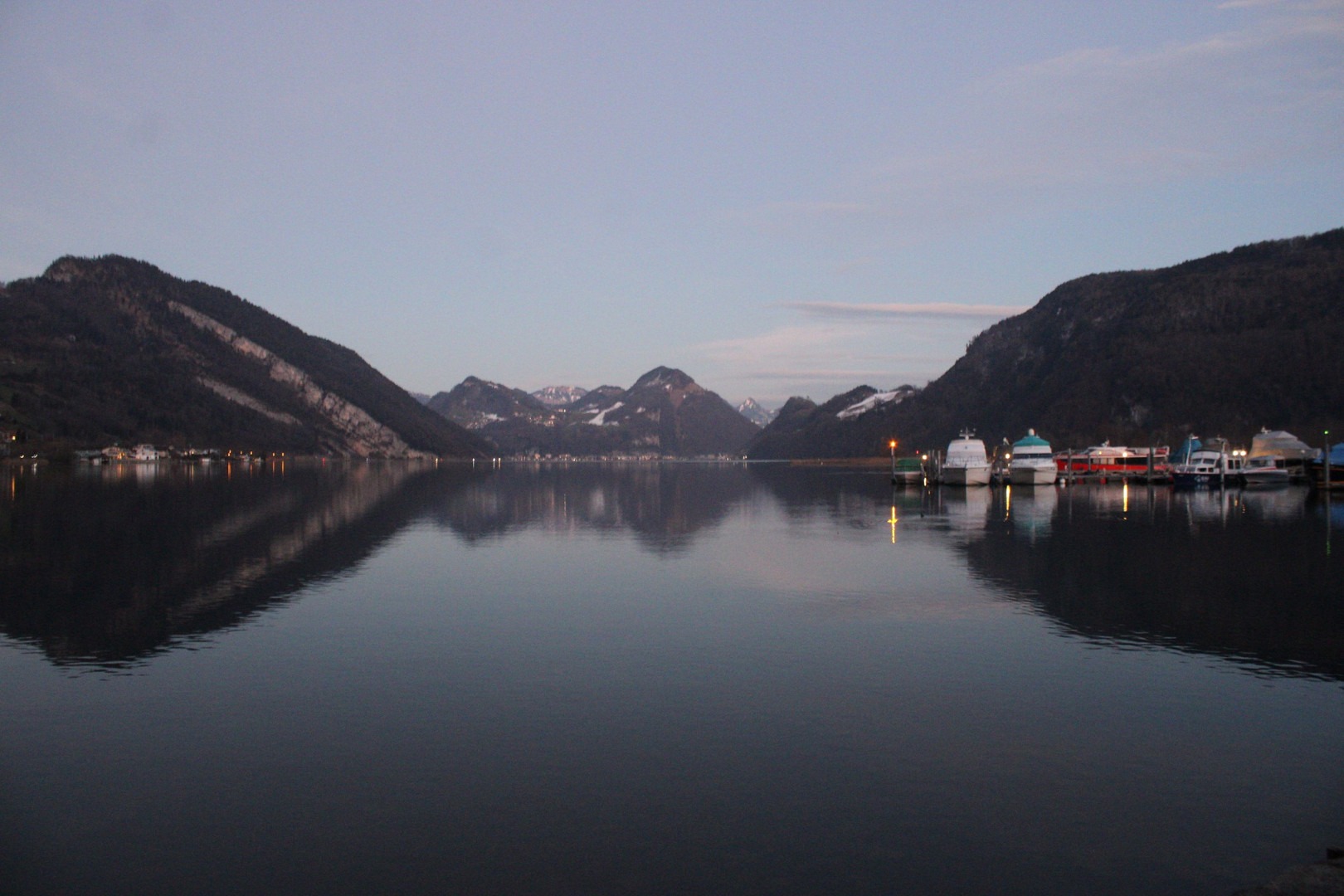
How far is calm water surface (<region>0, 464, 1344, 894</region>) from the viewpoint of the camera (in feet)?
41.2

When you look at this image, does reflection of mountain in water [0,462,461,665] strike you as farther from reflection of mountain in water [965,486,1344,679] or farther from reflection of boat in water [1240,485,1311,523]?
reflection of boat in water [1240,485,1311,523]

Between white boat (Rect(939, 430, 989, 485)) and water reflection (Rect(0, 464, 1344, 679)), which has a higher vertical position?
white boat (Rect(939, 430, 989, 485))

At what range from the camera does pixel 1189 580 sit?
130ft

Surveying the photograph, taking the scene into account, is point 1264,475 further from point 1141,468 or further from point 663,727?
point 663,727

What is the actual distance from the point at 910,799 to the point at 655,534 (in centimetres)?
4832

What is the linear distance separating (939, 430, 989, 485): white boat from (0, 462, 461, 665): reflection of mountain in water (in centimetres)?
8534

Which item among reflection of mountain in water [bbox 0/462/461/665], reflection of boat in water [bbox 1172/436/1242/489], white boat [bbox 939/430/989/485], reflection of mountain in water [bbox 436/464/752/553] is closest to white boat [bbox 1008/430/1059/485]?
white boat [bbox 939/430/989/485]

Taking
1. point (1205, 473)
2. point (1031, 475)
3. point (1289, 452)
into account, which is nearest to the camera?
point (1031, 475)

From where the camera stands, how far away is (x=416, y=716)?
19094 mm

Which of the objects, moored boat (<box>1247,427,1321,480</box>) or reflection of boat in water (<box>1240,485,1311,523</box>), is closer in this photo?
reflection of boat in water (<box>1240,485,1311,523</box>)

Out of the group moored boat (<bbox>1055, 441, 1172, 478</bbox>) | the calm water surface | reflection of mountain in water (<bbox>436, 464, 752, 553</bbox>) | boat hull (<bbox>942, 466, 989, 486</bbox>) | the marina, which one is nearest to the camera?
the calm water surface

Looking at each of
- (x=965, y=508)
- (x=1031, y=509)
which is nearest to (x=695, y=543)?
(x=965, y=508)

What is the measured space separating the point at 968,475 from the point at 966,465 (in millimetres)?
2813

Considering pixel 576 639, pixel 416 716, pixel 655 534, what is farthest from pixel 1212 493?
pixel 416 716
